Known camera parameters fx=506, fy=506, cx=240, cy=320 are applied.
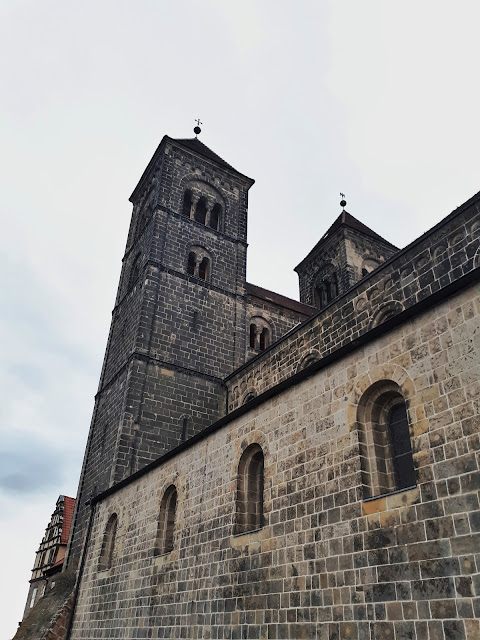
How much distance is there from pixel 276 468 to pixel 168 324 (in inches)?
464

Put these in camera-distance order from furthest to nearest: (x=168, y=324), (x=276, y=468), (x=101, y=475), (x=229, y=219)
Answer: (x=229, y=219) < (x=168, y=324) < (x=101, y=475) < (x=276, y=468)

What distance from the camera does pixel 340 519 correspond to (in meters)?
6.49

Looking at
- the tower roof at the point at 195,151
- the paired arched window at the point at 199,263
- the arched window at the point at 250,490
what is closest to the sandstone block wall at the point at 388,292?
the arched window at the point at 250,490

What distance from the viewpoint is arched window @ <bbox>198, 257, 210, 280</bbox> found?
71.2 feet

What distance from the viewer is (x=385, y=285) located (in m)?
12.7

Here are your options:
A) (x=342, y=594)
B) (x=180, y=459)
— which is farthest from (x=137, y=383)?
(x=342, y=594)

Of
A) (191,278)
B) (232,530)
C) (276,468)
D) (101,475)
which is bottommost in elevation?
(232,530)

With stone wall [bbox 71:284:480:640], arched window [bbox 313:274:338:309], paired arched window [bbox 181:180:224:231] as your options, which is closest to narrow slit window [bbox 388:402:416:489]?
stone wall [bbox 71:284:480:640]

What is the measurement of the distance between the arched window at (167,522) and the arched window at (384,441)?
5.79 meters

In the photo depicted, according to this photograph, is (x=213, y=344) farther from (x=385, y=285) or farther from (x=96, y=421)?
(x=385, y=285)

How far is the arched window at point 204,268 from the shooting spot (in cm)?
2169

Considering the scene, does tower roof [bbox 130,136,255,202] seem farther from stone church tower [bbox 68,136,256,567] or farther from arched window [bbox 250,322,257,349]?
arched window [bbox 250,322,257,349]

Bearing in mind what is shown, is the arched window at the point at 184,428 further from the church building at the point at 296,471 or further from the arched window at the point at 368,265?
the arched window at the point at 368,265

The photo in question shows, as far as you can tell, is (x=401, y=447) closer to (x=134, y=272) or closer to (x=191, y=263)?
(x=191, y=263)
